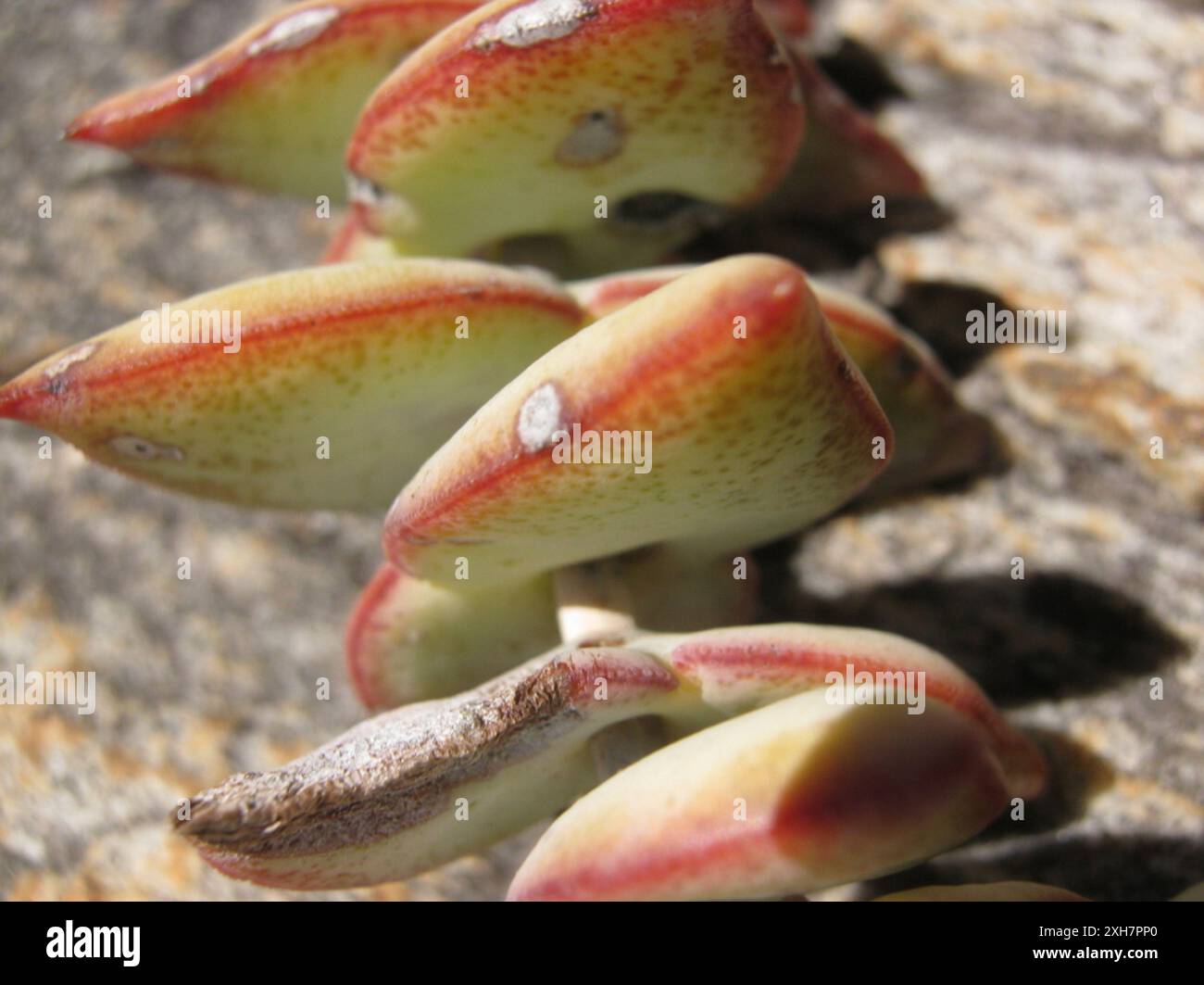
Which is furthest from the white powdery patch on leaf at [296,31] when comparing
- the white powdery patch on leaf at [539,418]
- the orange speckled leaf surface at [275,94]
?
the white powdery patch on leaf at [539,418]

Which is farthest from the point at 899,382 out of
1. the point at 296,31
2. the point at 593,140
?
the point at 296,31

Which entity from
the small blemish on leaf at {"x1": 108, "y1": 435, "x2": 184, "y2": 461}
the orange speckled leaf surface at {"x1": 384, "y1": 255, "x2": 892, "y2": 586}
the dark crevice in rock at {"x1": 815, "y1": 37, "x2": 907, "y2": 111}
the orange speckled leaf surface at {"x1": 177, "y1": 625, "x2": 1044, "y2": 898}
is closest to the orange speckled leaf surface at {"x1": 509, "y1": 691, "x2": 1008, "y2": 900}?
the orange speckled leaf surface at {"x1": 177, "y1": 625, "x2": 1044, "y2": 898}

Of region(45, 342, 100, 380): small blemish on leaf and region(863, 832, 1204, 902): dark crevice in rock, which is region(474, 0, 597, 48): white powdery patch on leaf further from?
region(863, 832, 1204, 902): dark crevice in rock

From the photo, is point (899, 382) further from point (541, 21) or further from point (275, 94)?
point (275, 94)

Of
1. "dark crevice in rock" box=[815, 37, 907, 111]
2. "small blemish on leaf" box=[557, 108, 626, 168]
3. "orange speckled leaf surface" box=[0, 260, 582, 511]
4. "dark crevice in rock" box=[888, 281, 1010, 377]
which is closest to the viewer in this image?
"orange speckled leaf surface" box=[0, 260, 582, 511]

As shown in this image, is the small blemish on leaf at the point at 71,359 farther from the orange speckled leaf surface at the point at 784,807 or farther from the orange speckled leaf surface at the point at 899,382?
the orange speckled leaf surface at the point at 784,807
